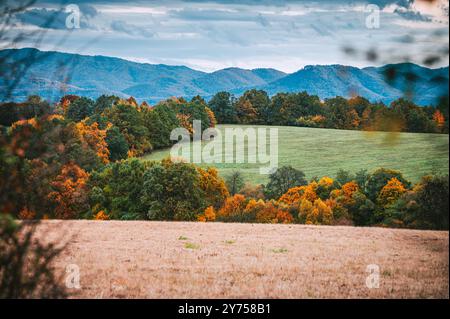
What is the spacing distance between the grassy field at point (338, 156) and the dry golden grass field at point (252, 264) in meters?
43.7

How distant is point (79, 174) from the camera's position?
57906 millimetres

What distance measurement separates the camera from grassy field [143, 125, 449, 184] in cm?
7005

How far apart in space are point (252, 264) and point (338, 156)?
71.9 metres

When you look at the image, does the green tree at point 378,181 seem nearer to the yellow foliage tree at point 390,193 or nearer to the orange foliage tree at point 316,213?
the yellow foliage tree at point 390,193

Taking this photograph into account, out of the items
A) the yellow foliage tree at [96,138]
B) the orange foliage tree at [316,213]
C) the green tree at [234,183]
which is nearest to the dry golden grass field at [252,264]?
the orange foliage tree at [316,213]

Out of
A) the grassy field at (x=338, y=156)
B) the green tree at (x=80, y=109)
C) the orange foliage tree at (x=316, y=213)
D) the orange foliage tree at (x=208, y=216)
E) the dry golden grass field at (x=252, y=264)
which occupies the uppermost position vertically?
the dry golden grass field at (x=252, y=264)

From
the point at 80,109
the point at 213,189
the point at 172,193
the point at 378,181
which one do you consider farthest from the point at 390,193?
the point at 80,109

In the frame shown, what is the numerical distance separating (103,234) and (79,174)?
124ft

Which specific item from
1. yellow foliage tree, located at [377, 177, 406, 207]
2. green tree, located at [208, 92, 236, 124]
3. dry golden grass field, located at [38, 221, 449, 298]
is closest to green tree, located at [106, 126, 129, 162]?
yellow foliage tree, located at [377, 177, 406, 207]

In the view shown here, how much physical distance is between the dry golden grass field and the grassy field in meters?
43.7

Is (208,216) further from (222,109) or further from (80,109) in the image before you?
(222,109)

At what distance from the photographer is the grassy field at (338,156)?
70.1 m

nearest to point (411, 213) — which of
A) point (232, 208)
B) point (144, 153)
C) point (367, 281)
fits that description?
point (232, 208)
